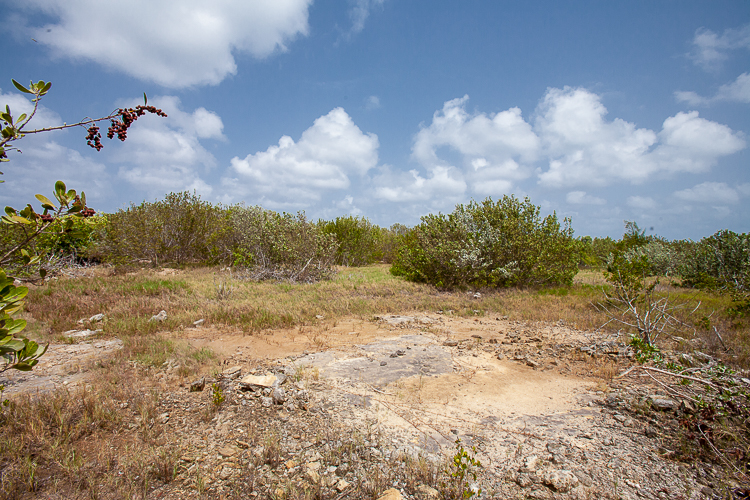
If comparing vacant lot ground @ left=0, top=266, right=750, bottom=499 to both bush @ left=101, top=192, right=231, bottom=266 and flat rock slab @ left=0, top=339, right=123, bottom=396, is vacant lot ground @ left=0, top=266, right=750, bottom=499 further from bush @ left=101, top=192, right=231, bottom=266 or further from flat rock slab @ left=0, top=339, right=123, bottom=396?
bush @ left=101, top=192, right=231, bottom=266

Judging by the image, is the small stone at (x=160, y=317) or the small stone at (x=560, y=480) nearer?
the small stone at (x=560, y=480)

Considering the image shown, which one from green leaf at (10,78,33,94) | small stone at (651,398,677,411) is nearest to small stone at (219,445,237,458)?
green leaf at (10,78,33,94)

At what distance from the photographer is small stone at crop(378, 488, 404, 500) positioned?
289 centimetres

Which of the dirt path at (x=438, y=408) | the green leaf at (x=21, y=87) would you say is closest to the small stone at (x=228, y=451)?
the dirt path at (x=438, y=408)

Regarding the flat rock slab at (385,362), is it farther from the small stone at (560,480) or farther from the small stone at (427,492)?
the small stone at (560,480)

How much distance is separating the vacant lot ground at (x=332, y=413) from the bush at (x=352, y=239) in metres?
19.3

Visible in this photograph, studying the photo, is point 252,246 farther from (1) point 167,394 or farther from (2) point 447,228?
(1) point 167,394

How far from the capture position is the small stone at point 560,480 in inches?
121

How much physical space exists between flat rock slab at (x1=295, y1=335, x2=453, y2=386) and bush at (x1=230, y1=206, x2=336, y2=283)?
9.40 m

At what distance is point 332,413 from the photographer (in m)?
4.38

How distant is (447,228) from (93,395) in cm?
1344

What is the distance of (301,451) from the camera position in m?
3.60

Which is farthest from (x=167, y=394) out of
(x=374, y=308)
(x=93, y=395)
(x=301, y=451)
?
(x=374, y=308)

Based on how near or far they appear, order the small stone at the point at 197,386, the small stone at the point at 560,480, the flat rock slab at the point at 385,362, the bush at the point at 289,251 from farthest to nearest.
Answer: the bush at the point at 289,251
the flat rock slab at the point at 385,362
the small stone at the point at 197,386
the small stone at the point at 560,480
